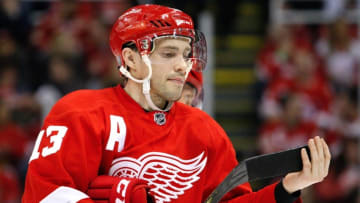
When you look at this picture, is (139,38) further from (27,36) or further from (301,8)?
(301,8)

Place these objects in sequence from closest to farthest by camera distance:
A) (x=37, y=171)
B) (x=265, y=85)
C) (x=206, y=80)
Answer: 1. (x=37, y=171)
2. (x=206, y=80)
3. (x=265, y=85)

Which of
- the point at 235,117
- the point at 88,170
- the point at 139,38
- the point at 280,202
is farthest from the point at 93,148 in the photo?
the point at 235,117

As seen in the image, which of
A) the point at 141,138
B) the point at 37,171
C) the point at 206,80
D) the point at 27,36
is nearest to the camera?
the point at 37,171

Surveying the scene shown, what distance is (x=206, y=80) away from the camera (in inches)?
222

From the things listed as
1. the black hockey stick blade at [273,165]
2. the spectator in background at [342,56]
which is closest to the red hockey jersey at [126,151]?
the black hockey stick blade at [273,165]

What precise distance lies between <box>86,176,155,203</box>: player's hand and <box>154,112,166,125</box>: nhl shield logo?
0.26 metres

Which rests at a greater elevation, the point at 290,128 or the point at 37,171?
the point at 37,171

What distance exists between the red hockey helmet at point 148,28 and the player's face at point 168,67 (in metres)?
0.03

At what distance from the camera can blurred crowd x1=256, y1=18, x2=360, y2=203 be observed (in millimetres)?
6254

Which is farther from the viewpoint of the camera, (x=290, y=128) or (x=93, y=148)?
(x=290, y=128)

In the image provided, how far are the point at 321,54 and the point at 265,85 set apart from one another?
900 mm

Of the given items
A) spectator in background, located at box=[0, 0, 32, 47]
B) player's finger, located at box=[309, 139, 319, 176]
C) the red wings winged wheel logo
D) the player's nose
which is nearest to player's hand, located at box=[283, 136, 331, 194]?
player's finger, located at box=[309, 139, 319, 176]

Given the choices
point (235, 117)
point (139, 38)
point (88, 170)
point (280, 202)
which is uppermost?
point (139, 38)

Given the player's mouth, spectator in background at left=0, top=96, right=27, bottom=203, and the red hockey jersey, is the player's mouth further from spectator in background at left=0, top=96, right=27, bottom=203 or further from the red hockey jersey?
spectator in background at left=0, top=96, right=27, bottom=203
